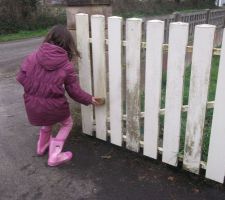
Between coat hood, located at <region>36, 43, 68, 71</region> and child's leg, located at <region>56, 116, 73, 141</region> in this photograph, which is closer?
coat hood, located at <region>36, 43, 68, 71</region>

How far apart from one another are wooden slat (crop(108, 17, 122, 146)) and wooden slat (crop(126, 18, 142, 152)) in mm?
118

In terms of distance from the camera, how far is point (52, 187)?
3.13 meters

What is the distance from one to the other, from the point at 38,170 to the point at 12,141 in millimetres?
796

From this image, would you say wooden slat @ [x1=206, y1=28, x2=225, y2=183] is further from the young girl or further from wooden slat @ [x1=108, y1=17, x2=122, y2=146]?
the young girl

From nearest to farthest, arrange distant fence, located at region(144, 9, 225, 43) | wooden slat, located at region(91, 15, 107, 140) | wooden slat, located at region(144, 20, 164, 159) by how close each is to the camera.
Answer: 1. wooden slat, located at region(144, 20, 164, 159)
2. wooden slat, located at region(91, 15, 107, 140)
3. distant fence, located at region(144, 9, 225, 43)

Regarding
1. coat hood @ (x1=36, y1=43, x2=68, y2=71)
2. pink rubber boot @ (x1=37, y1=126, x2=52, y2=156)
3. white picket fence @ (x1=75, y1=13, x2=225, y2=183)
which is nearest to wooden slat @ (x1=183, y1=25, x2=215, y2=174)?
white picket fence @ (x1=75, y1=13, x2=225, y2=183)

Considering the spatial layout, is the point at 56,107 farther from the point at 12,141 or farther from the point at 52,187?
the point at 12,141

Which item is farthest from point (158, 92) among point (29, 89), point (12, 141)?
point (12, 141)

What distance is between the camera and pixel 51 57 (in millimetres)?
3121

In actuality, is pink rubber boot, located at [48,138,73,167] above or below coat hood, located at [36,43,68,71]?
below

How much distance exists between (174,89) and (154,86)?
218 millimetres

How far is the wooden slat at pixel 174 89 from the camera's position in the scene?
9.27ft

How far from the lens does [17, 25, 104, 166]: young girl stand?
10.3 ft

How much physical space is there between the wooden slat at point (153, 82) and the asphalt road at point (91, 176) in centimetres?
24
